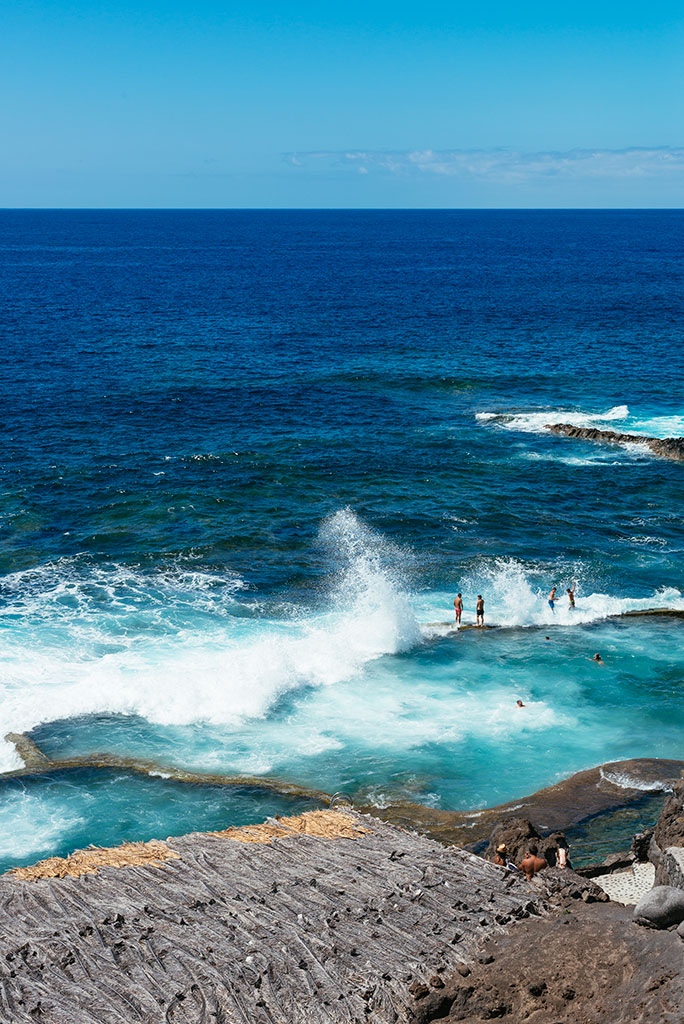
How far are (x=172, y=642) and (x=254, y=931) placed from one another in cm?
2030

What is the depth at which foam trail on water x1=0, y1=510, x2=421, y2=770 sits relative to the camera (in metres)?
33.6

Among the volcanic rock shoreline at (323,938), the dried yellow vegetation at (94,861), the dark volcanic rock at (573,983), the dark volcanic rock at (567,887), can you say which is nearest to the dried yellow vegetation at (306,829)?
the volcanic rock shoreline at (323,938)

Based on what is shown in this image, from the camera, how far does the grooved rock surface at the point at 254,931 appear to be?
17.2 metres

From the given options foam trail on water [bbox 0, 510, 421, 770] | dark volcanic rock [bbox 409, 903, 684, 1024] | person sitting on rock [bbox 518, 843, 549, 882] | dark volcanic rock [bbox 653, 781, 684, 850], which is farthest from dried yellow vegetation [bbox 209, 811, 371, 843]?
foam trail on water [bbox 0, 510, 421, 770]

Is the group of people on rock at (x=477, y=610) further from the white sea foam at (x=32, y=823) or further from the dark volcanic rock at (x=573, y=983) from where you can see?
the dark volcanic rock at (x=573, y=983)

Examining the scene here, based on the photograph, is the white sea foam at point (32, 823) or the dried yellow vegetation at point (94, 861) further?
the white sea foam at point (32, 823)

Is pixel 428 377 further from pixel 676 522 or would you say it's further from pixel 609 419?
pixel 676 522

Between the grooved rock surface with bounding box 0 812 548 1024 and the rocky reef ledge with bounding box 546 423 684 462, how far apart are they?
4627cm

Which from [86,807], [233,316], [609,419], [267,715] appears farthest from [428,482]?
[233,316]

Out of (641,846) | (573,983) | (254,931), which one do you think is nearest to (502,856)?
(641,846)

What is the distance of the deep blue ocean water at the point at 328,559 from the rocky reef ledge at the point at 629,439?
1136 mm

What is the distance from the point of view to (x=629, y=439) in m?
64.7

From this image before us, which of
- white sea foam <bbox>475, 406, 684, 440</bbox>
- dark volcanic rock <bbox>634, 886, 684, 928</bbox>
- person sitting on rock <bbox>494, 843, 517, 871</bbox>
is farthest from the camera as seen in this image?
white sea foam <bbox>475, 406, 684, 440</bbox>

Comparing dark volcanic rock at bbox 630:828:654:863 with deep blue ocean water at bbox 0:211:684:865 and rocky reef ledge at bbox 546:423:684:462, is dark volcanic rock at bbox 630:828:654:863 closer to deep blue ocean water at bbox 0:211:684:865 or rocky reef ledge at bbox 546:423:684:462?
deep blue ocean water at bbox 0:211:684:865
